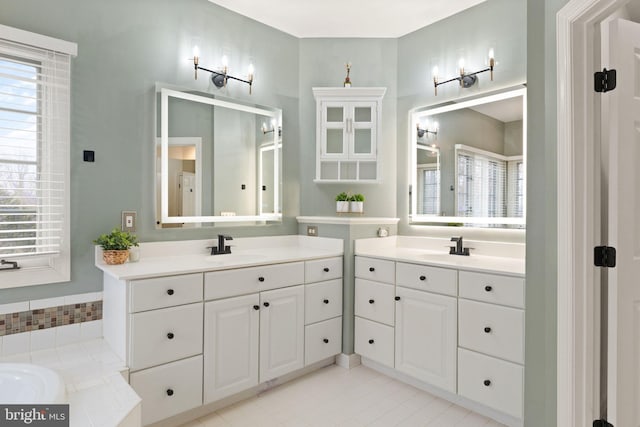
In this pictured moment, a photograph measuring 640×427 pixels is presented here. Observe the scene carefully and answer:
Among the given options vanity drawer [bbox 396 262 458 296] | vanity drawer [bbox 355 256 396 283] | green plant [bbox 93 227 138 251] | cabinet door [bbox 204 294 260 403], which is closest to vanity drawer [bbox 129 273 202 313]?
cabinet door [bbox 204 294 260 403]

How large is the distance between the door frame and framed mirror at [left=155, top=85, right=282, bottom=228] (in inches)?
85.4

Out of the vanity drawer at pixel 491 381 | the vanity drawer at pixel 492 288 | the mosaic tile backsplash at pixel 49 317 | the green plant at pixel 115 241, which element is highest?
the green plant at pixel 115 241

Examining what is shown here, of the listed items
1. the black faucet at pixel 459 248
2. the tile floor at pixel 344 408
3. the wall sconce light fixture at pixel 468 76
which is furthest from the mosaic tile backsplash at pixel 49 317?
the wall sconce light fixture at pixel 468 76

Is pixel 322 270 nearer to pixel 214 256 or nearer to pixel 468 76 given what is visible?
pixel 214 256

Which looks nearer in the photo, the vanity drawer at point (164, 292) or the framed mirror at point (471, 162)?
the vanity drawer at point (164, 292)

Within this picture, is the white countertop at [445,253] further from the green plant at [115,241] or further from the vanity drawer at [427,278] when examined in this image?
the green plant at [115,241]

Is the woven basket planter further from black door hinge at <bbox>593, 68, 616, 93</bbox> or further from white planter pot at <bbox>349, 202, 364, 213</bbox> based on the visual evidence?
black door hinge at <bbox>593, 68, 616, 93</bbox>

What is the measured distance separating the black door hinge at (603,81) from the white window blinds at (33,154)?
8.63ft

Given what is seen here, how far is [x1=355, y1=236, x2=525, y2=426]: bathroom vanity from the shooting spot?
2049 millimetres

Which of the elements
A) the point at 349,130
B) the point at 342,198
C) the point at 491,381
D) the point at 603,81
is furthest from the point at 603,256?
the point at 349,130

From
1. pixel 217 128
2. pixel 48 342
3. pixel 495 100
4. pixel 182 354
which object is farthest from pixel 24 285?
pixel 495 100

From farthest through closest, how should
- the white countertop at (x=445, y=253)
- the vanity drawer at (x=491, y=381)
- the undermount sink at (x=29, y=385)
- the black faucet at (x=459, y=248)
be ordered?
the black faucet at (x=459, y=248) < the white countertop at (x=445, y=253) < the vanity drawer at (x=491, y=381) < the undermount sink at (x=29, y=385)

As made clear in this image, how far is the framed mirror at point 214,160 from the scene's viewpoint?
251 centimetres

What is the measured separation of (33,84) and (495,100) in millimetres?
2959
